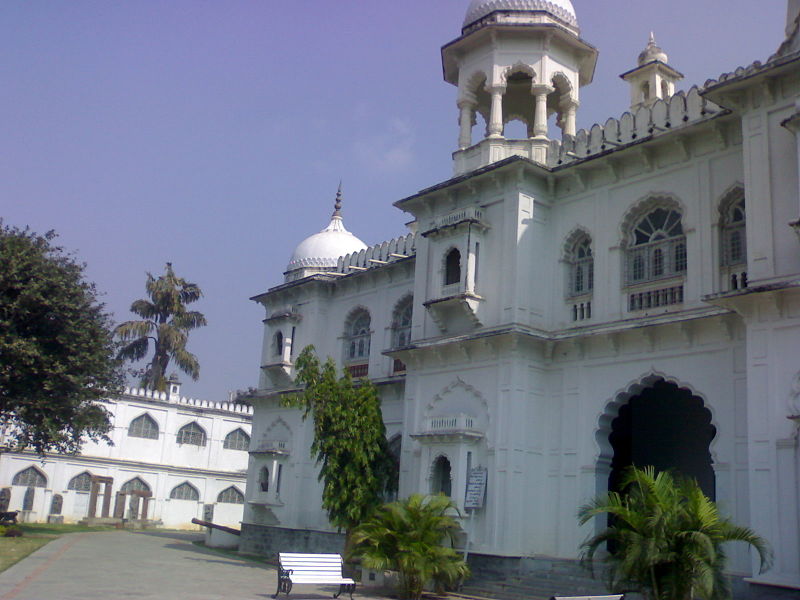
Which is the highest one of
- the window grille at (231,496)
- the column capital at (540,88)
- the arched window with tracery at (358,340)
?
the column capital at (540,88)

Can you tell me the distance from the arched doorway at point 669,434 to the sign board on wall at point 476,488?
3.05 metres

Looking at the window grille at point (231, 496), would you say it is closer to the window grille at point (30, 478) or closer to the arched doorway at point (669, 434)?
the window grille at point (30, 478)

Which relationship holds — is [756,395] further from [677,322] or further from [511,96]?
[511,96]

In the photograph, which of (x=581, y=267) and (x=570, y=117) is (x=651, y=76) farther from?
(x=581, y=267)

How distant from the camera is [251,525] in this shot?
952 inches

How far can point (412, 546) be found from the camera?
46.1 ft

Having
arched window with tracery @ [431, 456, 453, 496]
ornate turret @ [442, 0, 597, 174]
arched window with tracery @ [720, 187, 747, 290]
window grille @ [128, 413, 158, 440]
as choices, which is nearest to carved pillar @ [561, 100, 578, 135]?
ornate turret @ [442, 0, 597, 174]

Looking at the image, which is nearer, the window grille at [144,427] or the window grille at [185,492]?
the window grille at [144,427]

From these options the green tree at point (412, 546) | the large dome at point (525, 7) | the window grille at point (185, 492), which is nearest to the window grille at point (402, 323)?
the large dome at point (525, 7)

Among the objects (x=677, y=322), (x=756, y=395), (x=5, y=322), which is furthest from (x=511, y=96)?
(x=5, y=322)

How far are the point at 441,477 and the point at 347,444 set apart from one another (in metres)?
2.07

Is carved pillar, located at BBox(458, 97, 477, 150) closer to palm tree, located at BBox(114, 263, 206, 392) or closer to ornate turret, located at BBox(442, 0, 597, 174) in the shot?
ornate turret, located at BBox(442, 0, 597, 174)

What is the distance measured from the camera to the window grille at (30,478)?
34.9 meters

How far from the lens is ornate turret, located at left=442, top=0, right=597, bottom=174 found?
1833 cm
